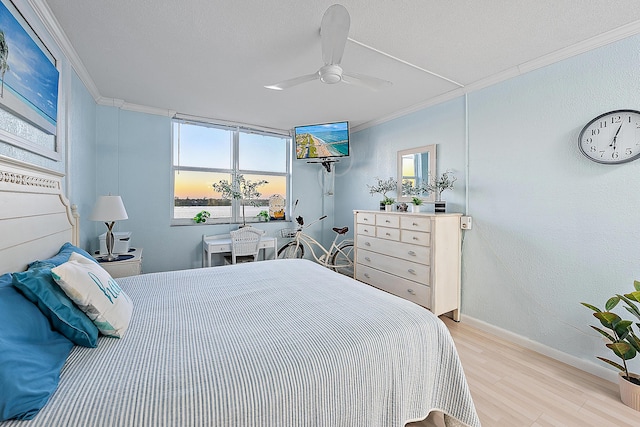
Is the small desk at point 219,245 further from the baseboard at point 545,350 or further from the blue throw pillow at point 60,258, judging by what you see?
the baseboard at point 545,350

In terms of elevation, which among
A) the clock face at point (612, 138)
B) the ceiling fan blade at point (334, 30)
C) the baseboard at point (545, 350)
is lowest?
the baseboard at point (545, 350)

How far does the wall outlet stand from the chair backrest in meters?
2.52

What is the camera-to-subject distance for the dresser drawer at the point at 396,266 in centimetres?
275

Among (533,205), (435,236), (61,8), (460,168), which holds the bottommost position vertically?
(435,236)

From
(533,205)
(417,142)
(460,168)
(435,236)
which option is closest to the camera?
(533,205)

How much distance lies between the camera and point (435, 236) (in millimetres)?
2631

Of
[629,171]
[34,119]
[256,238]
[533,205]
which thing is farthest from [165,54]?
[629,171]

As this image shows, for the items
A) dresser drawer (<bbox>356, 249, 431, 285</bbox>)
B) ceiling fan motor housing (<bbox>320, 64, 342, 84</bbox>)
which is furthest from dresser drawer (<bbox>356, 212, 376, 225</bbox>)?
ceiling fan motor housing (<bbox>320, 64, 342, 84</bbox>)

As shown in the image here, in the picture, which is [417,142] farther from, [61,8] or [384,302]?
[61,8]

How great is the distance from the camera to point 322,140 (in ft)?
12.8

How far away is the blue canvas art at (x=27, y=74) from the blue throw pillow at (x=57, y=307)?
0.91 meters

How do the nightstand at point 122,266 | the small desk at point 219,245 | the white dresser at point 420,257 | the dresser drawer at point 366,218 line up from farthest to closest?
the small desk at point 219,245 < the dresser drawer at point 366,218 < the white dresser at point 420,257 < the nightstand at point 122,266

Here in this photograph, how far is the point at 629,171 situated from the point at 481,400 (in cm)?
185

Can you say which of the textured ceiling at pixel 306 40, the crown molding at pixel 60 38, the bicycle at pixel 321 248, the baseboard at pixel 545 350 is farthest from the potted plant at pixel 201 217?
the baseboard at pixel 545 350
